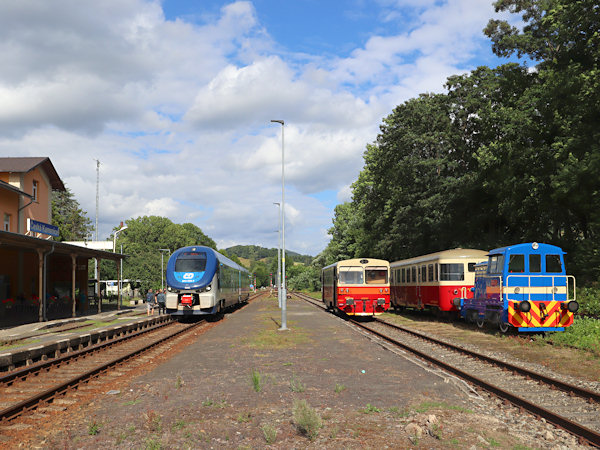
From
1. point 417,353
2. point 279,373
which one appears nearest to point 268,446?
point 279,373

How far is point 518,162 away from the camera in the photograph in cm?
2869

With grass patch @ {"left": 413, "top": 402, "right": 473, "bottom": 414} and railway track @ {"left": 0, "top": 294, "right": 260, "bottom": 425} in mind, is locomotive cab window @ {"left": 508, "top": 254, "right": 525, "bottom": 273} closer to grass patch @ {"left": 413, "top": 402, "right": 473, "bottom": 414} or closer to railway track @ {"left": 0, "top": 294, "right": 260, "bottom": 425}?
grass patch @ {"left": 413, "top": 402, "right": 473, "bottom": 414}

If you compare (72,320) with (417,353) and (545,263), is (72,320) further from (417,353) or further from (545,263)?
(545,263)

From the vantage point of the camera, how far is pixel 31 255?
110 feet

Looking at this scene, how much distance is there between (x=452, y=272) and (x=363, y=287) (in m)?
4.78

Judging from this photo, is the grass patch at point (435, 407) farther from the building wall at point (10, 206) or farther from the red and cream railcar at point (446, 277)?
the building wall at point (10, 206)

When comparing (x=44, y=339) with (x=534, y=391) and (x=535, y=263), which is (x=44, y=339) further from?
(x=535, y=263)

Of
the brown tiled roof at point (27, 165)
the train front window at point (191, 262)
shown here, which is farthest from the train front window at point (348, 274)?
the brown tiled roof at point (27, 165)

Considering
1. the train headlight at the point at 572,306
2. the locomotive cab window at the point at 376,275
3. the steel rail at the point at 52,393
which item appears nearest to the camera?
the steel rail at the point at 52,393

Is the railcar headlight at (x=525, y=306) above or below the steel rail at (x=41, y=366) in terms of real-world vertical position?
above

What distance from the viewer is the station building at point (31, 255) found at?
29609mm

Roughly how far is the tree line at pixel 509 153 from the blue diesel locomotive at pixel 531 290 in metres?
8.88

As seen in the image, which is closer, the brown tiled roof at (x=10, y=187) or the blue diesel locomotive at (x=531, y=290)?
the blue diesel locomotive at (x=531, y=290)

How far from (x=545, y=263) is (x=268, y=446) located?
13.6 metres
